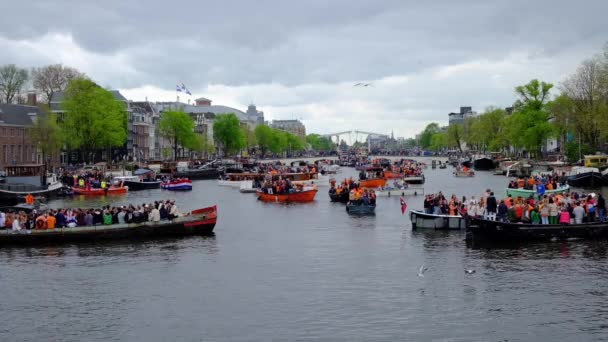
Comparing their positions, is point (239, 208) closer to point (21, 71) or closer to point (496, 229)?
point (496, 229)

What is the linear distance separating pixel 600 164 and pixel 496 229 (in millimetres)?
72011

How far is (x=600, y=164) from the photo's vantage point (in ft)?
370

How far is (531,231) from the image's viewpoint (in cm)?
4812

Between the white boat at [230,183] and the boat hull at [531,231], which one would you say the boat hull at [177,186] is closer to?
the white boat at [230,183]

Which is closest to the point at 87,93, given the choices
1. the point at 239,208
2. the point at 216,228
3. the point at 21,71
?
the point at 21,71

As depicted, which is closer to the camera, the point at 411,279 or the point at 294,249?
the point at 411,279

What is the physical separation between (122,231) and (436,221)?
21.3 m

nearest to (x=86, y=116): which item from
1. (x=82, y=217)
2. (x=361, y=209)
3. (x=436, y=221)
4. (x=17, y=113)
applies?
(x=17, y=113)

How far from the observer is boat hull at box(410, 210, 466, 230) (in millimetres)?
54188

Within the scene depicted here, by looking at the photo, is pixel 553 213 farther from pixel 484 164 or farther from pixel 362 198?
pixel 484 164

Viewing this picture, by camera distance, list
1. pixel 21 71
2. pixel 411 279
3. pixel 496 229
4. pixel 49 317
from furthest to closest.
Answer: pixel 21 71
pixel 496 229
pixel 411 279
pixel 49 317

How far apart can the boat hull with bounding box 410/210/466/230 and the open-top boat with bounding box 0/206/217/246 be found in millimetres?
14186

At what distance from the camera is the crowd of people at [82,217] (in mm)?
51469

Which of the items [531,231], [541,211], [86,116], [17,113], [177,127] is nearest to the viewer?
[531,231]
